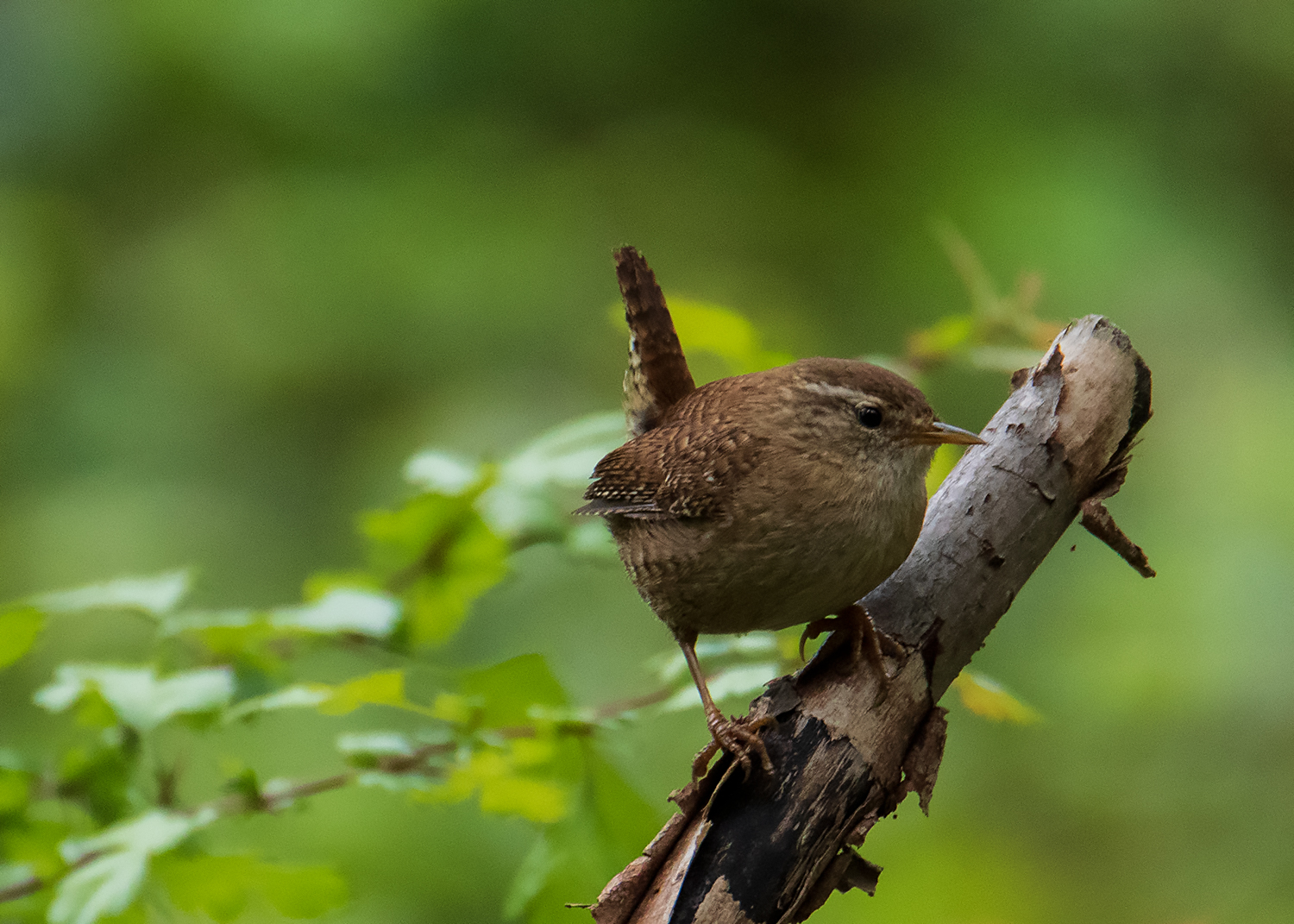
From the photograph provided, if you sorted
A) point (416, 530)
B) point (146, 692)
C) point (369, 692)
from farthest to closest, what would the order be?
point (416, 530) < point (146, 692) < point (369, 692)

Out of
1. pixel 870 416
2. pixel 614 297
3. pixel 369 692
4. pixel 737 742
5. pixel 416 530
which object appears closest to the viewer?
pixel 737 742

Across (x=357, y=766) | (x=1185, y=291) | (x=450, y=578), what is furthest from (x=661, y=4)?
(x=357, y=766)

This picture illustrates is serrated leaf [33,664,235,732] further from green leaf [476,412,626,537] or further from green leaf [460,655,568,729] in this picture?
green leaf [476,412,626,537]

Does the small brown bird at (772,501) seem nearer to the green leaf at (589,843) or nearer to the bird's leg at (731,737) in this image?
the bird's leg at (731,737)

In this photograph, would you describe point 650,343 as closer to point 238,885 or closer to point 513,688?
point 513,688

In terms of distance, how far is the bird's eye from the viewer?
1.63 m

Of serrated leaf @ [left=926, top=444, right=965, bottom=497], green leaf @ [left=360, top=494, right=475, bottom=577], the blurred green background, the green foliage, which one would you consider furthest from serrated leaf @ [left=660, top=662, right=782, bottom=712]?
the blurred green background

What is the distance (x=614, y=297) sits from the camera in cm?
393

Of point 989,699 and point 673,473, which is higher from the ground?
point 673,473

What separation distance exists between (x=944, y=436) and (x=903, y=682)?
14.1 inches

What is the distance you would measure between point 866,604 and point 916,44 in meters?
2.80

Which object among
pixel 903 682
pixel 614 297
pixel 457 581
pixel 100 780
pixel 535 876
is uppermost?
pixel 614 297

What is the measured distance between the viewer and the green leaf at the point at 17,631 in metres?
1.57

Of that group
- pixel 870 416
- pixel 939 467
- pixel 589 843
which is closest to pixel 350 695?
pixel 589 843
